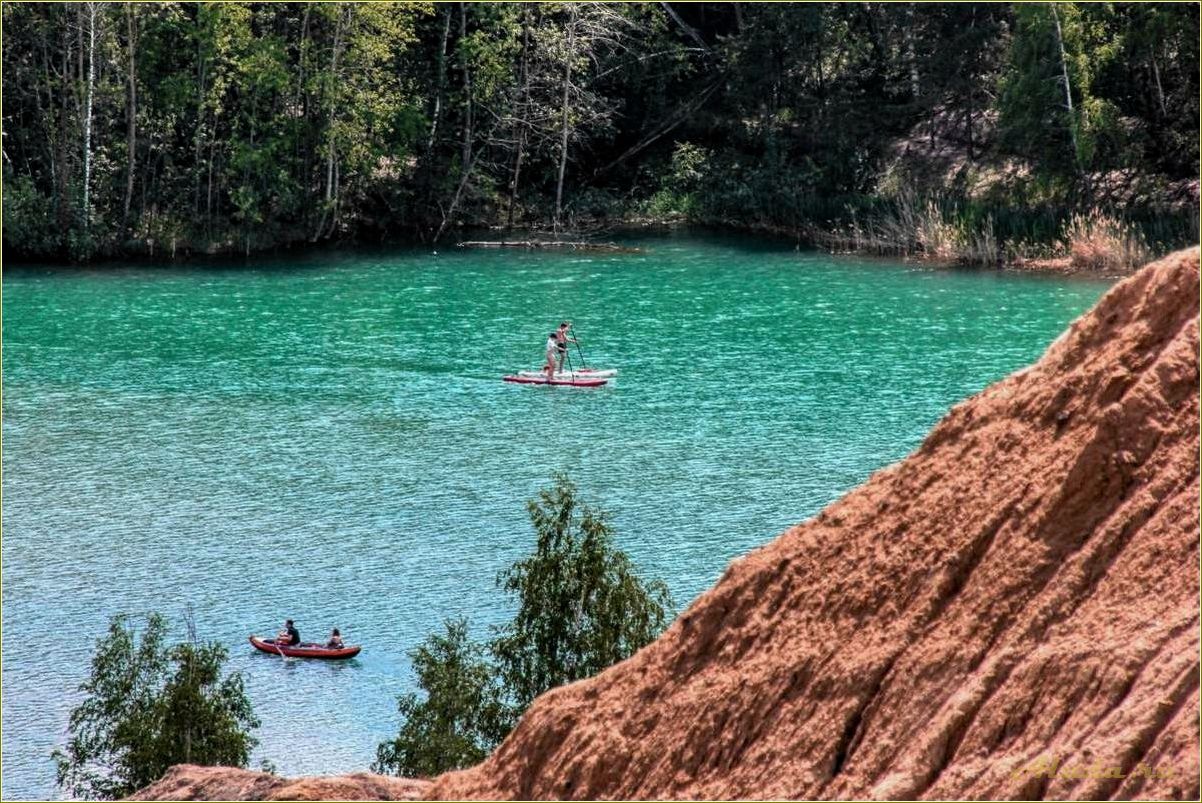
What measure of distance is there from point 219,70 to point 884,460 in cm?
3258

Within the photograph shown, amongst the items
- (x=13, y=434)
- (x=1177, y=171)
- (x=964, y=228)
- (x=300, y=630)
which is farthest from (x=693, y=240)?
(x=300, y=630)

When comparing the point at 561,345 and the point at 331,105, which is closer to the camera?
the point at 561,345

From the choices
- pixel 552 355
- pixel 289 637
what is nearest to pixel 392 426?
pixel 552 355

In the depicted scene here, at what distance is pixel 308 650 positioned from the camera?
76.6ft

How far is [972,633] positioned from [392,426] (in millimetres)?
28580

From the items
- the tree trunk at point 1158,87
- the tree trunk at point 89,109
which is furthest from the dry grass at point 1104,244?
the tree trunk at point 89,109

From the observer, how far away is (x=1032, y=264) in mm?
54219

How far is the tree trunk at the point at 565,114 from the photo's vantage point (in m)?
62.6

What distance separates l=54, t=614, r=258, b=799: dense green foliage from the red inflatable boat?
194 inches

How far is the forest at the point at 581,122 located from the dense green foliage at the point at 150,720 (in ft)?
130

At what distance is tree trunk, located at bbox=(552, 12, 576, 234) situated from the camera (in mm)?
62625

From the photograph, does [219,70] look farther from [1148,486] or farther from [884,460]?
[1148,486]

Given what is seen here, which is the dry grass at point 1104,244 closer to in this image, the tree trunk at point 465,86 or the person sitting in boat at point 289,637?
the tree trunk at point 465,86

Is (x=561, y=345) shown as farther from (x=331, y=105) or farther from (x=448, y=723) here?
(x=448, y=723)
